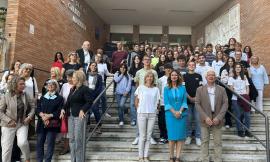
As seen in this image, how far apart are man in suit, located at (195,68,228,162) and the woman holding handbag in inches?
96.5

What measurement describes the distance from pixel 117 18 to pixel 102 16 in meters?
0.86

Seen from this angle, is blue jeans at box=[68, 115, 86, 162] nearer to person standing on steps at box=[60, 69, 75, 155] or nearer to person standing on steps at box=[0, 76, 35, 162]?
person standing on steps at box=[60, 69, 75, 155]

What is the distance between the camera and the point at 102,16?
15766mm

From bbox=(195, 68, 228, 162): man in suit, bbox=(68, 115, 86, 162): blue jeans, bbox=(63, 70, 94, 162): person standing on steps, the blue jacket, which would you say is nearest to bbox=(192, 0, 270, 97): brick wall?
bbox=(195, 68, 228, 162): man in suit

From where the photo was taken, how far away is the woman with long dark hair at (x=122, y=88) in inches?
248

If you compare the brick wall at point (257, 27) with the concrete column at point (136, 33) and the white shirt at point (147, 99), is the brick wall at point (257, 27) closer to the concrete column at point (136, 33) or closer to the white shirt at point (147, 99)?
the white shirt at point (147, 99)

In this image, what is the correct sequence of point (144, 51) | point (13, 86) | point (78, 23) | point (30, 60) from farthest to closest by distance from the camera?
point (78, 23)
point (144, 51)
point (30, 60)
point (13, 86)

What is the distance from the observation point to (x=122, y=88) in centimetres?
639

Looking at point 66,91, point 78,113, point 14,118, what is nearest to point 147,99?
point 78,113

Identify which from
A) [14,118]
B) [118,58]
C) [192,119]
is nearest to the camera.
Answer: [14,118]

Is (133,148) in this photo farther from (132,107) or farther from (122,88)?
(122,88)

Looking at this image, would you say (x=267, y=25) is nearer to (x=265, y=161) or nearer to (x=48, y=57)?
(x=265, y=161)

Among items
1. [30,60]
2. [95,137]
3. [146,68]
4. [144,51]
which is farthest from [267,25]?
[30,60]

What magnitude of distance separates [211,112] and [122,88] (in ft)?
7.12
